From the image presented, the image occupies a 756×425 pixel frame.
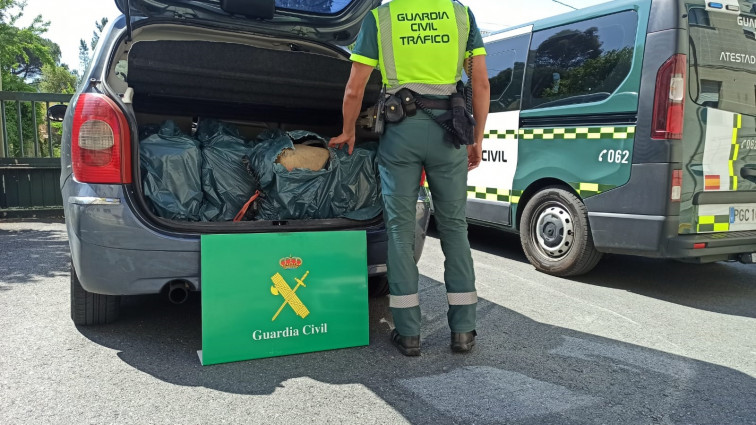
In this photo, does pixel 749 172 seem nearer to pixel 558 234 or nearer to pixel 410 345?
pixel 558 234

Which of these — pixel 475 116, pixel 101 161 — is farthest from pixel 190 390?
pixel 475 116

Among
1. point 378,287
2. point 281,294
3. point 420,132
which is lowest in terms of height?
point 378,287

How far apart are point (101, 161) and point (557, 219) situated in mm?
3589

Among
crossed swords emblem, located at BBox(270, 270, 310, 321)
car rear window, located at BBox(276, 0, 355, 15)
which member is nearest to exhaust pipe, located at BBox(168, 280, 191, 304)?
crossed swords emblem, located at BBox(270, 270, 310, 321)

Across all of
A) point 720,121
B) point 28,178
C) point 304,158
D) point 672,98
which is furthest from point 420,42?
point 28,178

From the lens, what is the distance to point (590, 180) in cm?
432

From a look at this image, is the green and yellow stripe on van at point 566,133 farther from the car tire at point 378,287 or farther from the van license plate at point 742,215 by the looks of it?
the car tire at point 378,287

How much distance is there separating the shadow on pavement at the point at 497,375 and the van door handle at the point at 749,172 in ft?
6.63

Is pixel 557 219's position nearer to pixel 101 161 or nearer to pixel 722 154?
pixel 722 154

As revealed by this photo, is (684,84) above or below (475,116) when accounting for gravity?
above

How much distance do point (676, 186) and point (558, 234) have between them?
1069mm

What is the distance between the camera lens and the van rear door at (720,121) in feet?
12.7

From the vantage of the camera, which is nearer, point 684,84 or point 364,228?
point 364,228

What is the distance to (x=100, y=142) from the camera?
7.91ft
